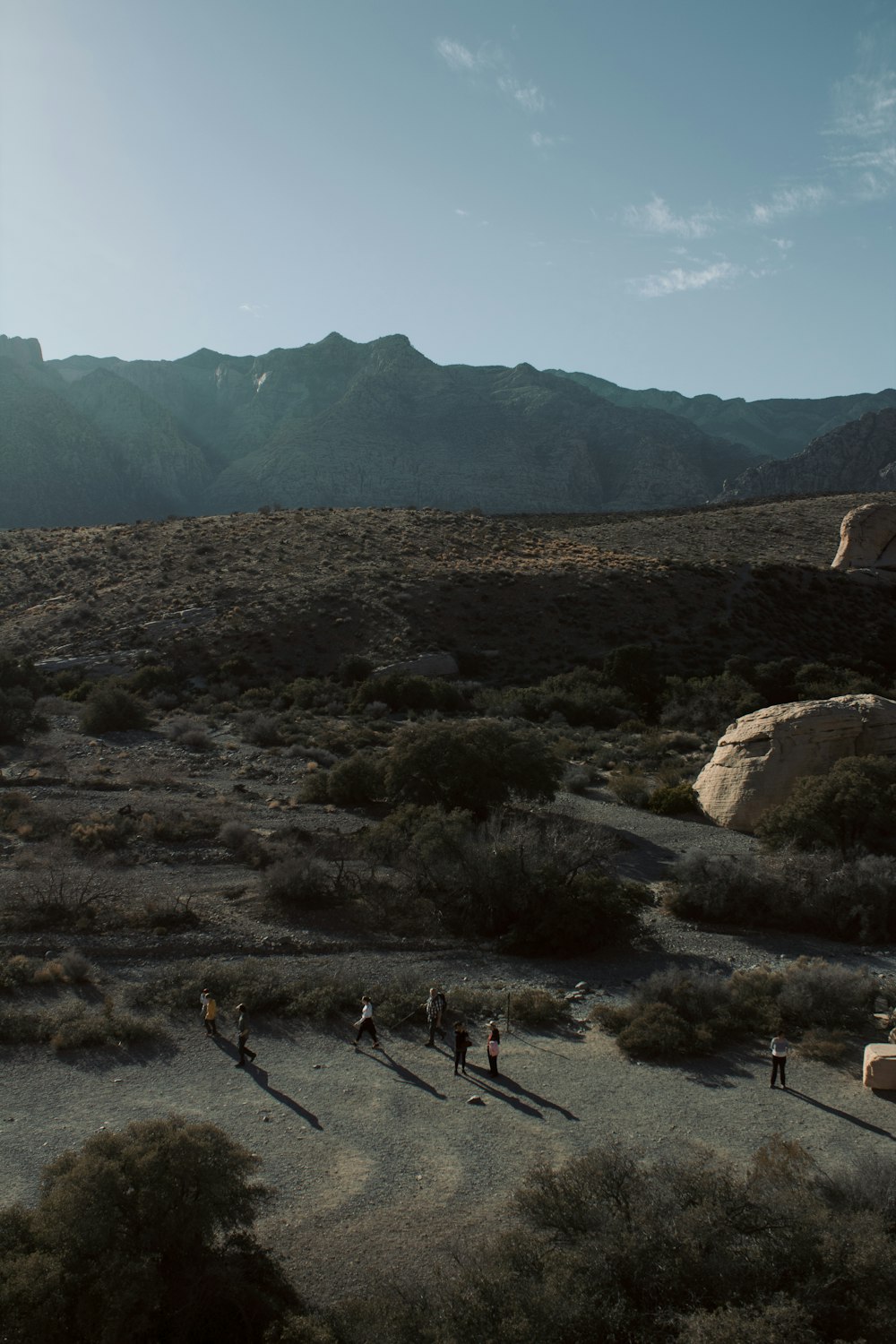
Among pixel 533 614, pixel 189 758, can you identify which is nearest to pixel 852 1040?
pixel 189 758

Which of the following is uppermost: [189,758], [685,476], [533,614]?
[685,476]

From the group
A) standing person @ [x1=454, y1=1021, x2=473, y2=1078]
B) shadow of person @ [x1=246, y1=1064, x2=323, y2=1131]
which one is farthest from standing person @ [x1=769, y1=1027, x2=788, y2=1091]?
shadow of person @ [x1=246, y1=1064, x2=323, y2=1131]

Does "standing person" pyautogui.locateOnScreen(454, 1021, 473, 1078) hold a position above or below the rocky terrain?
below

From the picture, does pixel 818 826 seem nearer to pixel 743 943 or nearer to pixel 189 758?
pixel 743 943

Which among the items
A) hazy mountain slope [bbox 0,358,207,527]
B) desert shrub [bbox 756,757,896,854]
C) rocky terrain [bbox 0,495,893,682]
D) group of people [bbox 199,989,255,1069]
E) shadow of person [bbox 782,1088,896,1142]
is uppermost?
hazy mountain slope [bbox 0,358,207,527]

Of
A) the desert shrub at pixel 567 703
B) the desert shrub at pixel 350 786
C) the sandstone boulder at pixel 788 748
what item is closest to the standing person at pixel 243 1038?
the desert shrub at pixel 350 786

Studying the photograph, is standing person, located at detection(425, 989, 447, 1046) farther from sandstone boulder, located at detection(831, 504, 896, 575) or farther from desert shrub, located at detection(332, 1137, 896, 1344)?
sandstone boulder, located at detection(831, 504, 896, 575)
